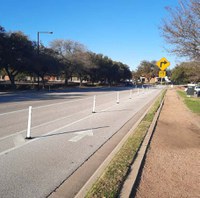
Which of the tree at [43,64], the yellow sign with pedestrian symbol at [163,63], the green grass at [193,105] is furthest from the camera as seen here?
the tree at [43,64]

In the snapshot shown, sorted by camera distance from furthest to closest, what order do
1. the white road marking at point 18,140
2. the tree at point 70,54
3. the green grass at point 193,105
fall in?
the tree at point 70,54 → the green grass at point 193,105 → the white road marking at point 18,140

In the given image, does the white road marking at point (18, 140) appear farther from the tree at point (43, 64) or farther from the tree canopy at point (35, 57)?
the tree at point (43, 64)

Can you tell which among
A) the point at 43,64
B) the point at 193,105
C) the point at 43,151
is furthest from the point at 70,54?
the point at 43,151

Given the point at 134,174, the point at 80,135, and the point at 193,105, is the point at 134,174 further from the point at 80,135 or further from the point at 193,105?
the point at 193,105

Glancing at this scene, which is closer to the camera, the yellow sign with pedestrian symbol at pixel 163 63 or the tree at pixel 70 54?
the yellow sign with pedestrian symbol at pixel 163 63

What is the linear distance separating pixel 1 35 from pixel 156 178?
36873 mm

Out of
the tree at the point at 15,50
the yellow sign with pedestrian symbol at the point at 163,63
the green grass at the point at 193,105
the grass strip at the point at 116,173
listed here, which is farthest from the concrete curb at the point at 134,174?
the tree at the point at 15,50

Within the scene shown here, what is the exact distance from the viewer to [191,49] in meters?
14.2

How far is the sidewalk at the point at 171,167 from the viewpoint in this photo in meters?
4.72

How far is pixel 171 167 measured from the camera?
237 inches

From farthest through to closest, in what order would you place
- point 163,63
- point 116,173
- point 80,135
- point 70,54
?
point 70,54, point 163,63, point 80,135, point 116,173

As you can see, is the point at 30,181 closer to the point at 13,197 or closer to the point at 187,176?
the point at 13,197

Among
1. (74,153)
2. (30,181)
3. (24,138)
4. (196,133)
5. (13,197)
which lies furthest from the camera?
(196,133)

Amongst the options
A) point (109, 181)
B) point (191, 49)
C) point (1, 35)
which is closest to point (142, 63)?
point (1, 35)
